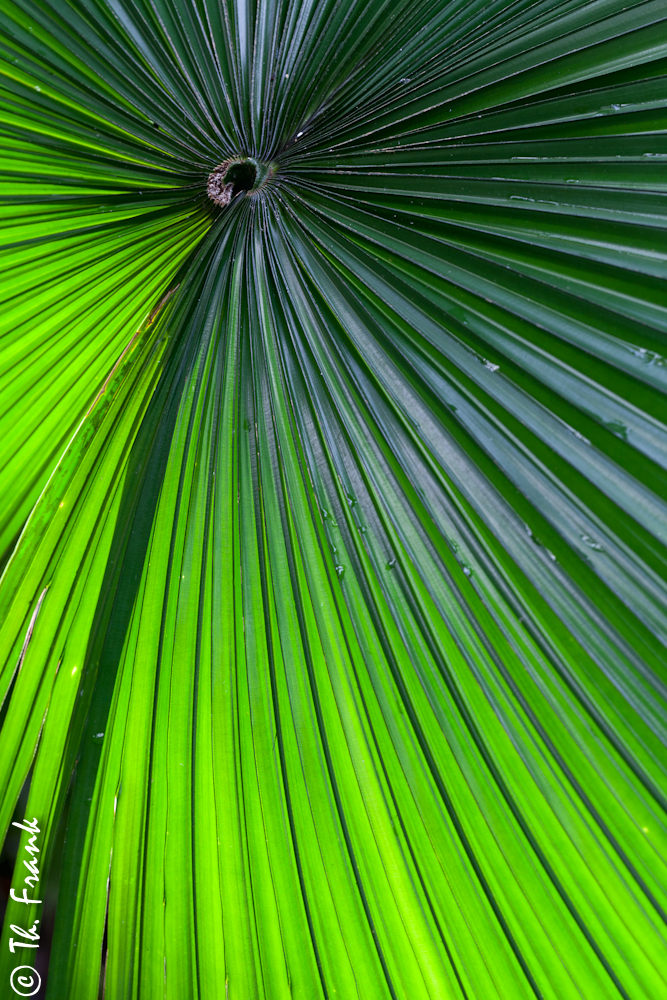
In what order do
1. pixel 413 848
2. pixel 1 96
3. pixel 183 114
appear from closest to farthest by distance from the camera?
pixel 413 848 → pixel 1 96 → pixel 183 114

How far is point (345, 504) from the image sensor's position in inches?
27.7

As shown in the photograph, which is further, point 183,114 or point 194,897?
point 183,114

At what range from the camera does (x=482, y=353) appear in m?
0.64

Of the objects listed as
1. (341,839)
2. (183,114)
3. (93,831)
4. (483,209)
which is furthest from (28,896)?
(183,114)

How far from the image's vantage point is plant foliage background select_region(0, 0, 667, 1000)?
556mm

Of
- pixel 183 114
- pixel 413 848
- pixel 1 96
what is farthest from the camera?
pixel 183 114

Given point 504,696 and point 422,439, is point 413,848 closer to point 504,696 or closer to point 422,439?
point 504,696

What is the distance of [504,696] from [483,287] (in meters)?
0.42

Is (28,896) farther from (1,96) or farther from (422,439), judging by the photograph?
(1,96)

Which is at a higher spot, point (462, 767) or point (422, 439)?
point (422, 439)

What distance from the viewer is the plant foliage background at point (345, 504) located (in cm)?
56

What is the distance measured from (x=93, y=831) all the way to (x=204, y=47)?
0.98 meters

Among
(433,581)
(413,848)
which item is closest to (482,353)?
(433,581)

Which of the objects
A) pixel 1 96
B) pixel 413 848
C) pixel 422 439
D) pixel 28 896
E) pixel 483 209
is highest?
pixel 1 96
